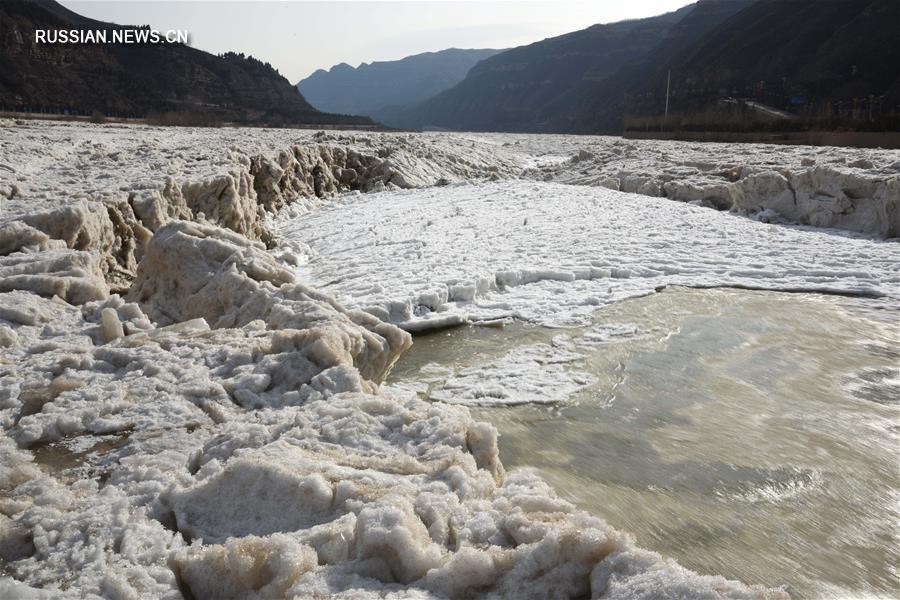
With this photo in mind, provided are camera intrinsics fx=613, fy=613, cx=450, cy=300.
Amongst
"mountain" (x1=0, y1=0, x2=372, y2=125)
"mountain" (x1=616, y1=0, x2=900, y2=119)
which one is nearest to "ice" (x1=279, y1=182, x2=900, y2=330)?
"mountain" (x1=0, y1=0, x2=372, y2=125)

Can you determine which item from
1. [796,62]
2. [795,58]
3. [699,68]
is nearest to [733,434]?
[796,62]

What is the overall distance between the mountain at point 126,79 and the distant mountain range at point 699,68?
3105cm

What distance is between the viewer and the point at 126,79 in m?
44.0

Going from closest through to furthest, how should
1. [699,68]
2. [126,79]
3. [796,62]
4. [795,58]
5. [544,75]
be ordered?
[126,79]
[796,62]
[795,58]
[699,68]
[544,75]

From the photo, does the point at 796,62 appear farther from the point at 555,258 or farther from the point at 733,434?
the point at 733,434


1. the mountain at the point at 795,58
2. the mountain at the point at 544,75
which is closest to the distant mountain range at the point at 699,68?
the mountain at the point at 795,58

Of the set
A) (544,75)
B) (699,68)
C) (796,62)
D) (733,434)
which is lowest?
(733,434)

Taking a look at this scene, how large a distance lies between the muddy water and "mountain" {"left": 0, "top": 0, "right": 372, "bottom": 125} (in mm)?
37546

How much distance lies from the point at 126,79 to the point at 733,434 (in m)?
50.3

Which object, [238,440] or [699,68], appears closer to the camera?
[238,440]

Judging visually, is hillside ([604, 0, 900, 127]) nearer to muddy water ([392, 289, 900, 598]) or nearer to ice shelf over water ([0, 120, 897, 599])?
muddy water ([392, 289, 900, 598])

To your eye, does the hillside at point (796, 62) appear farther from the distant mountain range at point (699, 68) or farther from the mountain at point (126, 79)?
the mountain at point (126, 79)

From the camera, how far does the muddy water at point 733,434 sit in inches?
103

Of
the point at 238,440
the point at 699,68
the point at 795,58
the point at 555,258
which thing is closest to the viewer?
the point at 238,440
